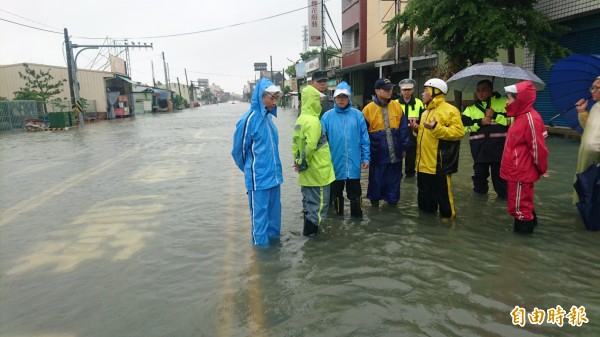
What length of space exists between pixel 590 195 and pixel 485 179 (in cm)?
177

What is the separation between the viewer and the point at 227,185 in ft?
24.5

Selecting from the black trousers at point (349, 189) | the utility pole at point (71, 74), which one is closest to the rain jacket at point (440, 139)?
the black trousers at point (349, 189)

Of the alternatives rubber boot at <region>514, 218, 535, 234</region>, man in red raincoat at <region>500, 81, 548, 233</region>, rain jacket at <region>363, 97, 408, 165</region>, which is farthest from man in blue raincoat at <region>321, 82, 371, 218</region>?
rubber boot at <region>514, 218, 535, 234</region>

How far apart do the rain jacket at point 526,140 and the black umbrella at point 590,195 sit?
567 millimetres

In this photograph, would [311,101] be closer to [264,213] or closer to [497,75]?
[264,213]

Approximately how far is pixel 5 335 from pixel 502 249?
4211mm

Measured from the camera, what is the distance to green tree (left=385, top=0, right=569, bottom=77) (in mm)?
9328

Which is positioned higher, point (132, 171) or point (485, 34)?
point (485, 34)

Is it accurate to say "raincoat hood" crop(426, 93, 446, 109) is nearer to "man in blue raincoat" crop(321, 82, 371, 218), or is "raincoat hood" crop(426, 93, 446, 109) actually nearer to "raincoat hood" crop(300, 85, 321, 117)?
"man in blue raincoat" crop(321, 82, 371, 218)

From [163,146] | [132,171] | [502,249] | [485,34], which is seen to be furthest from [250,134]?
[163,146]

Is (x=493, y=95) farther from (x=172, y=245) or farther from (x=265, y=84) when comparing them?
(x=172, y=245)

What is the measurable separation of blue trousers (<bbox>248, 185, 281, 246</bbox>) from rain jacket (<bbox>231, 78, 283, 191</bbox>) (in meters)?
0.12

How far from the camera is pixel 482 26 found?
9359 millimetres

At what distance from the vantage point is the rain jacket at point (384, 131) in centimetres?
509
